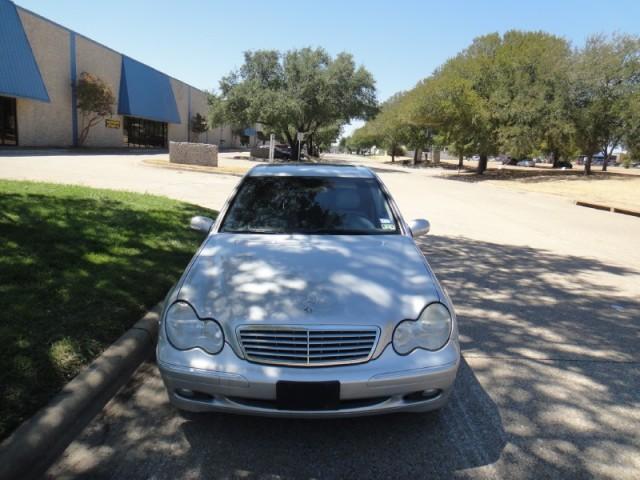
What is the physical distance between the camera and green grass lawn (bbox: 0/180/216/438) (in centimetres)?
305

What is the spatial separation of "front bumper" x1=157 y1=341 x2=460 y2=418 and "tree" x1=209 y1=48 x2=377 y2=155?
118 ft

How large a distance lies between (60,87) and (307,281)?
117ft

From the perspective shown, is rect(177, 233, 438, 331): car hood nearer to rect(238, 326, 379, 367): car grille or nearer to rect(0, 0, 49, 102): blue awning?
rect(238, 326, 379, 367): car grille

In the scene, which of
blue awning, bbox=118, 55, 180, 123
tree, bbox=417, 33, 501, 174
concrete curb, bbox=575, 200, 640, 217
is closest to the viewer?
concrete curb, bbox=575, 200, 640, 217

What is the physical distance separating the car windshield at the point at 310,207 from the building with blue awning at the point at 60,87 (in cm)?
2814

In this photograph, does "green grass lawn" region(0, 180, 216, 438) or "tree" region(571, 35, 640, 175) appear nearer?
"green grass lawn" region(0, 180, 216, 438)

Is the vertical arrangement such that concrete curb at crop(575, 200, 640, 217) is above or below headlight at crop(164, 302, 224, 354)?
below

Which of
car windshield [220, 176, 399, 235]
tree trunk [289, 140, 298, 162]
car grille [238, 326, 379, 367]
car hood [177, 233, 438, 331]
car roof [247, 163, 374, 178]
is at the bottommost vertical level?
car grille [238, 326, 379, 367]

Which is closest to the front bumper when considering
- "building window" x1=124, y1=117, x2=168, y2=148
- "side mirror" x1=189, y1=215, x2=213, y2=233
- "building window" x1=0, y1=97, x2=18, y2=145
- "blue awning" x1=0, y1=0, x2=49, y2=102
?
"side mirror" x1=189, y1=215, x2=213, y2=233

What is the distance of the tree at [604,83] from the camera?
28.2 meters

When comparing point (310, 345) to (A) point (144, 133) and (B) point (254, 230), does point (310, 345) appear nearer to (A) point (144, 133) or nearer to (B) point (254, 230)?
(B) point (254, 230)

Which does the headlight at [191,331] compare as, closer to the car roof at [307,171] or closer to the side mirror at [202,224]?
the side mirror at [202,224]

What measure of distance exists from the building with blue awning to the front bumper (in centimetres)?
2961

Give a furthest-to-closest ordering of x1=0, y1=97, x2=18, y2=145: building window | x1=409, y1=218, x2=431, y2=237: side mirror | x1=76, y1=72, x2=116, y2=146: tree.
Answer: x1=76, y1=72, x2=116, y2=146: tree < x1=0, y1=97, x2=18, y2=145: building window < x1=409, y1=218, x2=431, y2=237: side mirror
